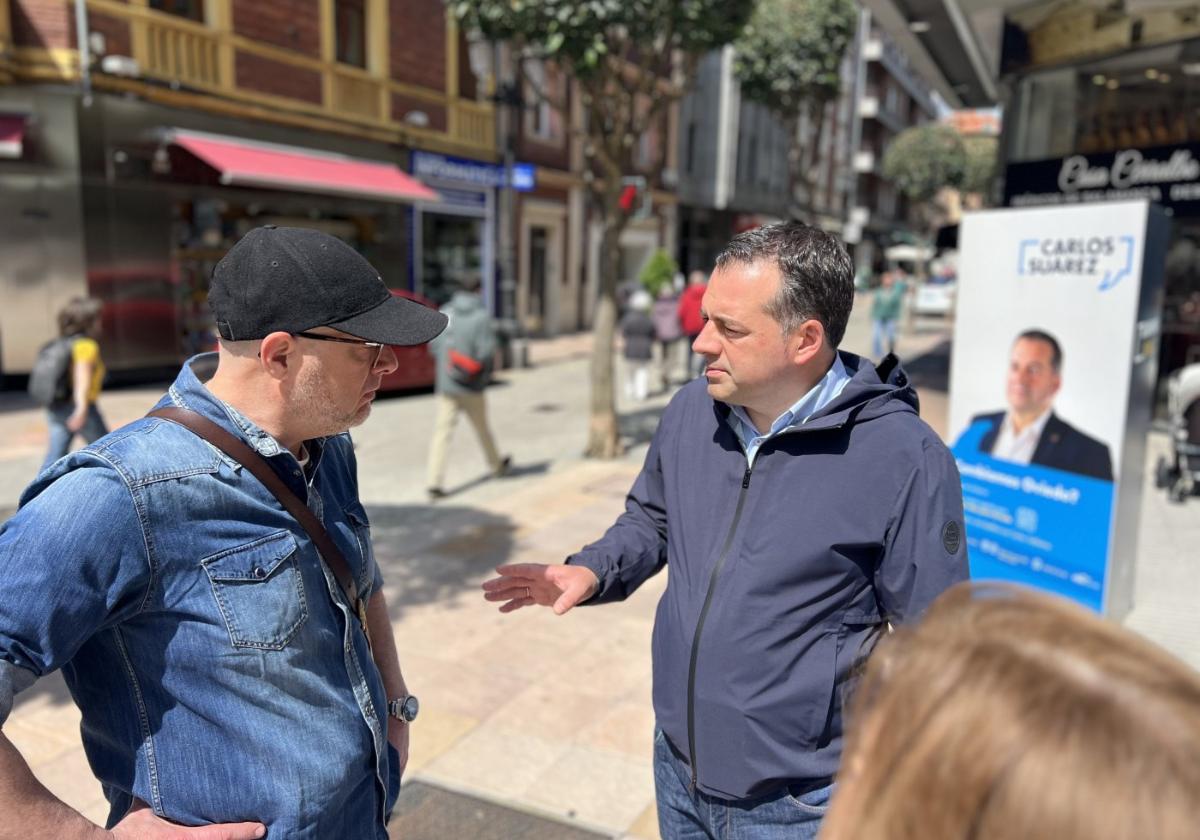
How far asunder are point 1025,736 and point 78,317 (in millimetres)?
6828

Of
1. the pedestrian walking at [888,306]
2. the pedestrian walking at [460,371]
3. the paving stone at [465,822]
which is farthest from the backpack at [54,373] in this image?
the pedestrian walking at [888,306]

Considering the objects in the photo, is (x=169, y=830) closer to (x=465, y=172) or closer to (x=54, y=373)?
(x=54, y=373)

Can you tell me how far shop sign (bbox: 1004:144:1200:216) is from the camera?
10078mm

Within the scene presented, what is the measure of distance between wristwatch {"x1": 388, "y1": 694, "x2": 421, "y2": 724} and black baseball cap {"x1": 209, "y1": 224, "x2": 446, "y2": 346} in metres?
0.85

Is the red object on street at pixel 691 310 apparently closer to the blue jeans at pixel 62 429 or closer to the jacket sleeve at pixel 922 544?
the blue jeans at pixel 62 429

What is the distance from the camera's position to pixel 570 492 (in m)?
7.86

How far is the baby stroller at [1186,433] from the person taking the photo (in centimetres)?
746

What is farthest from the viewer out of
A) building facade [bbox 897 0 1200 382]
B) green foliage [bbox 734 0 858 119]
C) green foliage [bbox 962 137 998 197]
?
green foliage [bbox 962 137 998 197]

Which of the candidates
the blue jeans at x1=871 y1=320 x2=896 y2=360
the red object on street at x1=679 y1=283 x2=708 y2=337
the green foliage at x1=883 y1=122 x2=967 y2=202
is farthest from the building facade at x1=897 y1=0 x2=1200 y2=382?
the green foliage at x1=883 y1=122 x2=967 y2=202

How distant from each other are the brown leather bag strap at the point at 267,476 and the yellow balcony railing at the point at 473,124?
61.2 ft

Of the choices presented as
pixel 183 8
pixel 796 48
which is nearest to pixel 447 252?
pixel 183 8

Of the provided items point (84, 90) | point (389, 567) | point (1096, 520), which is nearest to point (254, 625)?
point (1096, 520)

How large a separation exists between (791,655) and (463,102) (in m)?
19.2

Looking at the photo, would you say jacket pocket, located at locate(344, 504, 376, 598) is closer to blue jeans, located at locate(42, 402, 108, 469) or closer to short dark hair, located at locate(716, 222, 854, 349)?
short dark hair, located at locate(716, 222, 854, 349)
